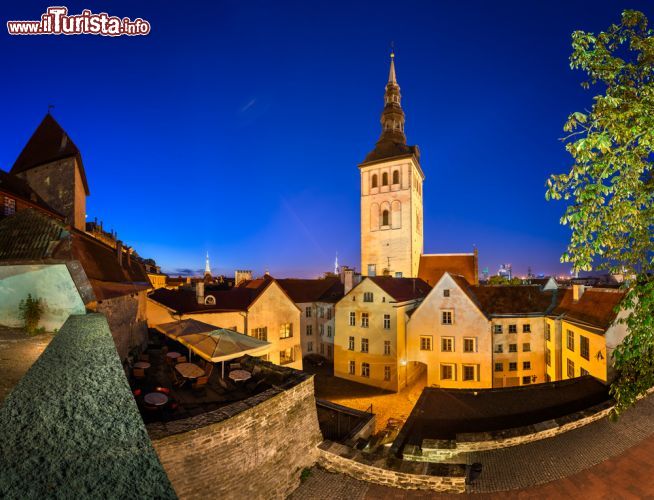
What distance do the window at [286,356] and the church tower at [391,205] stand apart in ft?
74.7

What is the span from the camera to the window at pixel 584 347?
2240 centimetres

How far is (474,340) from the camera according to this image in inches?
1056

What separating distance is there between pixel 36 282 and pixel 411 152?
49152 mm

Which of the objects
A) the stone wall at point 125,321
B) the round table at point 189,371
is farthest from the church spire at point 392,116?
the round table at point 189,371

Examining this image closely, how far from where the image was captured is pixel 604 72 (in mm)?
6105

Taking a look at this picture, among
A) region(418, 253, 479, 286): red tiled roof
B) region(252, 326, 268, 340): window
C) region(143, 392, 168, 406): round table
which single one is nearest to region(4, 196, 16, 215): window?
region(143, 392, 168, 406): round table

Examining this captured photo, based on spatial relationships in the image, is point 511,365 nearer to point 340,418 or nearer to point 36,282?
point 340,418

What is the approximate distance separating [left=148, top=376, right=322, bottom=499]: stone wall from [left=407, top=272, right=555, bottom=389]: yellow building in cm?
2049

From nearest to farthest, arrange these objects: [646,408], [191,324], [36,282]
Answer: [36,282]
[646,408]
[191,324]

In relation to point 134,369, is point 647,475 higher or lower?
lower

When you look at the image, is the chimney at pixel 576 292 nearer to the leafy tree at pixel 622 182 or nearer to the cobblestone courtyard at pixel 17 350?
the leafy tree at pixel 622 182

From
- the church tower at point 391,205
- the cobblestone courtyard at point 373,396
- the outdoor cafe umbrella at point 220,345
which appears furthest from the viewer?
the church tower at point 391,205

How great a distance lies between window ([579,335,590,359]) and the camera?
22.4 meters

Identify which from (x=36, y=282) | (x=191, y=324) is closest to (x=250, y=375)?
(x=191, y=324)
